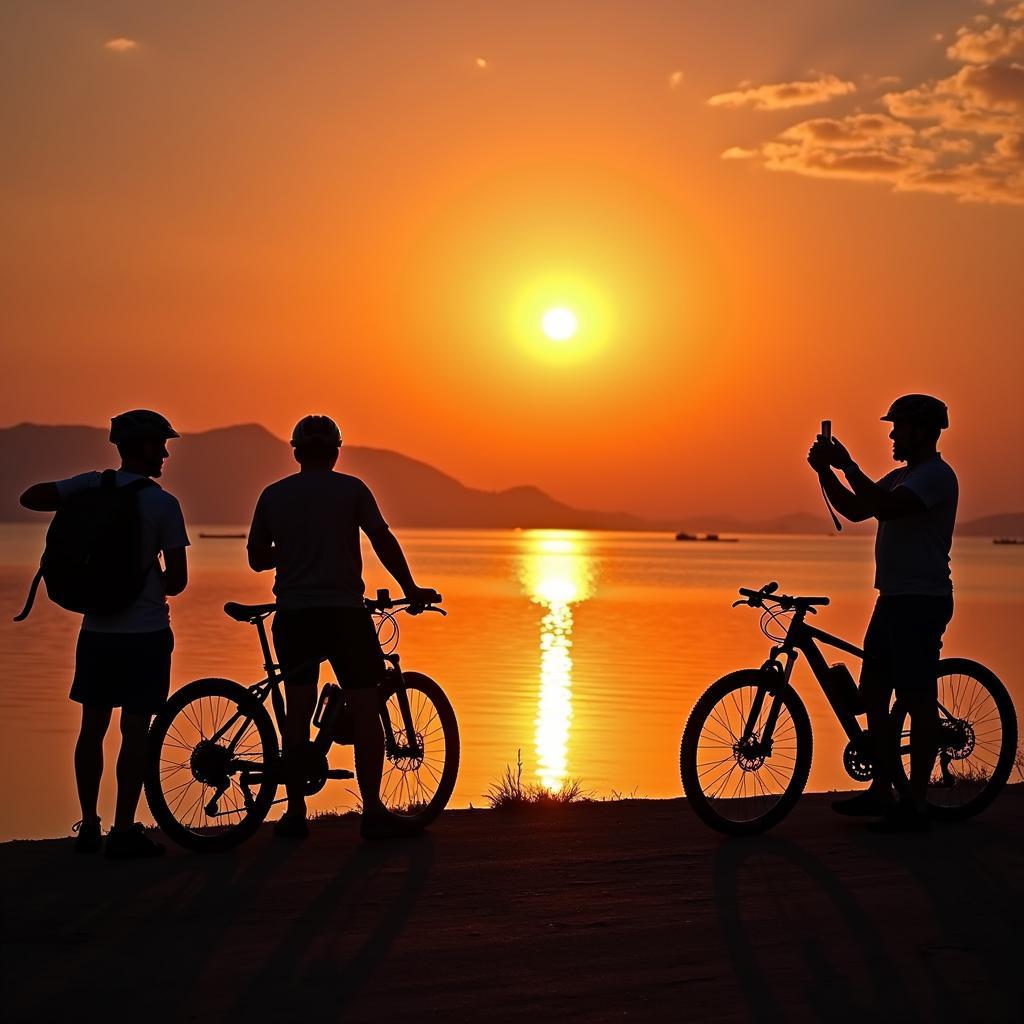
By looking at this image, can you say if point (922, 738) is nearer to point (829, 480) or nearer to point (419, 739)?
point (829, 480)

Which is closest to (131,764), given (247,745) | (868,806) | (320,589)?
(247,745)

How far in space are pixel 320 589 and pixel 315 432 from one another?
816 mm

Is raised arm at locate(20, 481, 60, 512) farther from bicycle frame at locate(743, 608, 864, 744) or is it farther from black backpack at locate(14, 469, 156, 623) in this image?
bicycle frame at locate(743, 608, 864, 744)

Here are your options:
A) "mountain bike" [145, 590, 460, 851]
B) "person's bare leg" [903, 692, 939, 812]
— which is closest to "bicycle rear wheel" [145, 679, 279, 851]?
"mountain bike" [145, 590, 460, 851]

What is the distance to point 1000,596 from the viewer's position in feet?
226

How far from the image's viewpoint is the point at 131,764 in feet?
23.7

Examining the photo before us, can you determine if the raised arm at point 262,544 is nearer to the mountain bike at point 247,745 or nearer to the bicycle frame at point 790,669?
the mountain bike at point 247,745

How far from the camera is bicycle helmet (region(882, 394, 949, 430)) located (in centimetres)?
843

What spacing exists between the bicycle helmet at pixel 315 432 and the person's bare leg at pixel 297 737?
4.14 feet

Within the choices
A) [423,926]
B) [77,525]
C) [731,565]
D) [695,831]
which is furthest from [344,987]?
[731,565]

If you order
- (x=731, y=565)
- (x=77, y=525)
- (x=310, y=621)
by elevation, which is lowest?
(x=731, y=565)

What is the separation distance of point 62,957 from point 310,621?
2579 mm

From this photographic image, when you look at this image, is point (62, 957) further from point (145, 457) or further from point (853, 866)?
point (853, 866)

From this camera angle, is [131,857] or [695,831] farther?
[695,831]
